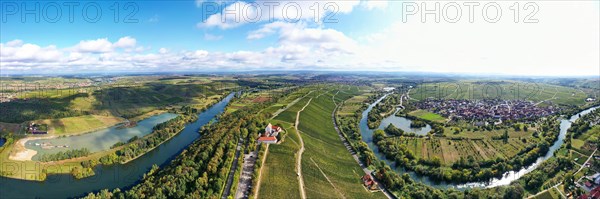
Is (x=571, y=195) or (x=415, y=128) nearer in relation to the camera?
(x=571, y=195)

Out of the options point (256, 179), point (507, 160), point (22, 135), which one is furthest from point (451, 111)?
point (22, 135)

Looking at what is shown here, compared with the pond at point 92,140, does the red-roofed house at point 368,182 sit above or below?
below

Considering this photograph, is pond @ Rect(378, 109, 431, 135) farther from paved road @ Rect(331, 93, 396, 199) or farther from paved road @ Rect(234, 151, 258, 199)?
paved road @ Rect(234, 151, 258, 199)

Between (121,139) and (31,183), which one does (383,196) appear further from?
(121,139)

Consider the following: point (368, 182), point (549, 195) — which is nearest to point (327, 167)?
point (368, 182)

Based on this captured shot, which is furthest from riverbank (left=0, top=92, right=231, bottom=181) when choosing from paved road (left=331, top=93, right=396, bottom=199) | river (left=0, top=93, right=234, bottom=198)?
paved road (left=331, top=93, right=396, bottom=199)

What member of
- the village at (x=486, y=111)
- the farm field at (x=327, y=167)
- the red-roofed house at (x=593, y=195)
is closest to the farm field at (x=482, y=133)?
the village at (x=486, y=111)

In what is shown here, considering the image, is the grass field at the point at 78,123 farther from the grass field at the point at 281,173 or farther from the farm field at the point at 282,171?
the grass field at the point at 281,173
